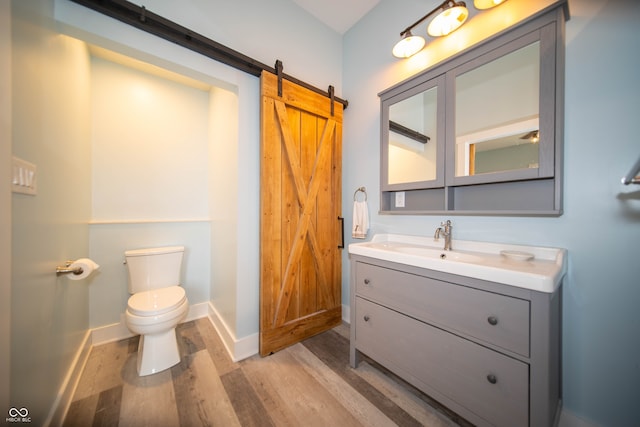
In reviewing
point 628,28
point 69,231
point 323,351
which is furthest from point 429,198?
point 69,231

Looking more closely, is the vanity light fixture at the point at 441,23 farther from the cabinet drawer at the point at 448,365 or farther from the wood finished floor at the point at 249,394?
the wood finished floor at the point at 249,394

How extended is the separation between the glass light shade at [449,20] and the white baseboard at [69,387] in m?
3.23

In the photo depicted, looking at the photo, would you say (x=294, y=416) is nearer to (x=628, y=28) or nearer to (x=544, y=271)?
(x=544, y=271)

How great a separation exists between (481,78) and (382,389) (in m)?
2.18

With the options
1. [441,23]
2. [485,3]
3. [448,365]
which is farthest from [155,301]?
[485,3]

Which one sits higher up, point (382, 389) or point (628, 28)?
point (628, 28)

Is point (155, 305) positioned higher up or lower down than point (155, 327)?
higher up

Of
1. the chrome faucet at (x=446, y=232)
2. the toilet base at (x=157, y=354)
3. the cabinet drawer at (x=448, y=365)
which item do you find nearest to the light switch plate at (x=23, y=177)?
the toilet base at (x=157, y=354)

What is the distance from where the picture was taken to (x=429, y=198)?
173 cm

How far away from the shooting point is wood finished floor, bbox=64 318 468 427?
1248mm

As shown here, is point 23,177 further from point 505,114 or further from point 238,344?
point 505,114

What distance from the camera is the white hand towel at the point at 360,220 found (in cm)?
210

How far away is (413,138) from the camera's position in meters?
1.77

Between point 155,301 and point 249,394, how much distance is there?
1.03 m
